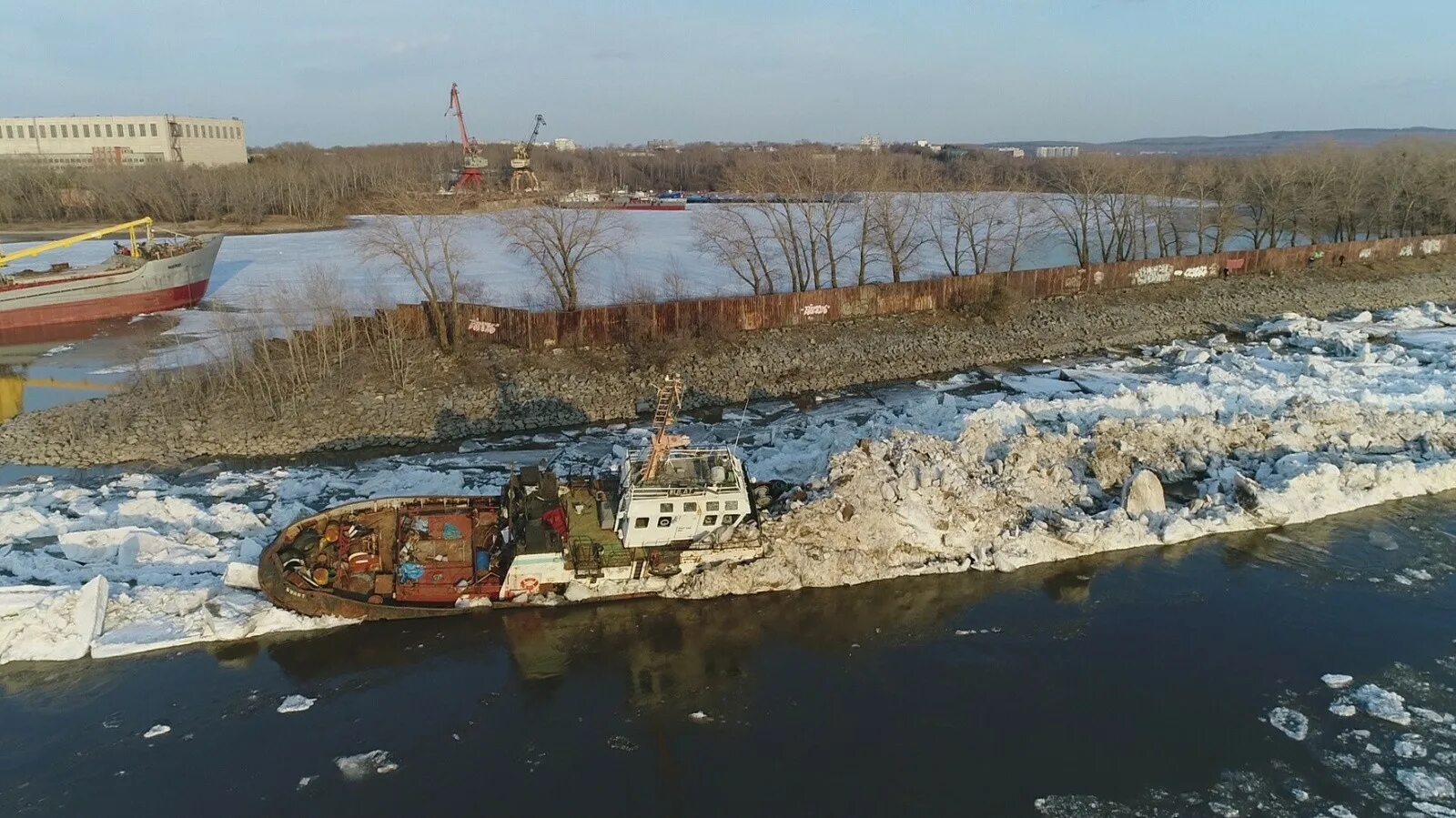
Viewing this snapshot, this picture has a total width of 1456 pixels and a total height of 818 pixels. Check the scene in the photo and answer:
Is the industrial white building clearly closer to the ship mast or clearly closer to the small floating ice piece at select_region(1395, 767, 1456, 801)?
the ship mast

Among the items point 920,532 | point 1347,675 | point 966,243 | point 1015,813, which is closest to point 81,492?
point 920,532

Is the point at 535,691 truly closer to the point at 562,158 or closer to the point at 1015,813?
the point at 1015,813

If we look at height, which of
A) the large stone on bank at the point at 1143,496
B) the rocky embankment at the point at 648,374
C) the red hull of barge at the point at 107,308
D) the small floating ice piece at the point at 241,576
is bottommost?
the large stone on bank at the point at 1143,496

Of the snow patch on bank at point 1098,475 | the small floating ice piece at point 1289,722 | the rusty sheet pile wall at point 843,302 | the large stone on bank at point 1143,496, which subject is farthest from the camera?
the rusty sheet pile wall at point 843,302

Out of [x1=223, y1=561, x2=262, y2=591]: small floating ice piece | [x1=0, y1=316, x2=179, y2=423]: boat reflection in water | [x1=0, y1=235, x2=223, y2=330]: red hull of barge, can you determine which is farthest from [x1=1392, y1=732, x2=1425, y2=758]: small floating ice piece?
[x1=0, y1=235, x2=223, y2=330]: red hull of barge

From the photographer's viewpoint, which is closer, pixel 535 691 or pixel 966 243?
pixel 535 691

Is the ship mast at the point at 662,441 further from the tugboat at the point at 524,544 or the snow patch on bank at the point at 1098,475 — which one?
the snow patch on bank at the point at 1098,475

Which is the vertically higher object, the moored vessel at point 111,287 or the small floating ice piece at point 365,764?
the moored vessel at point 111,287


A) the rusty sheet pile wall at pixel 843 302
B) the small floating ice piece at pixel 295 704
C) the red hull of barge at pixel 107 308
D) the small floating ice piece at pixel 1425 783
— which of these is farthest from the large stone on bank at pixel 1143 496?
the red hull of barge at pixel 107 308
